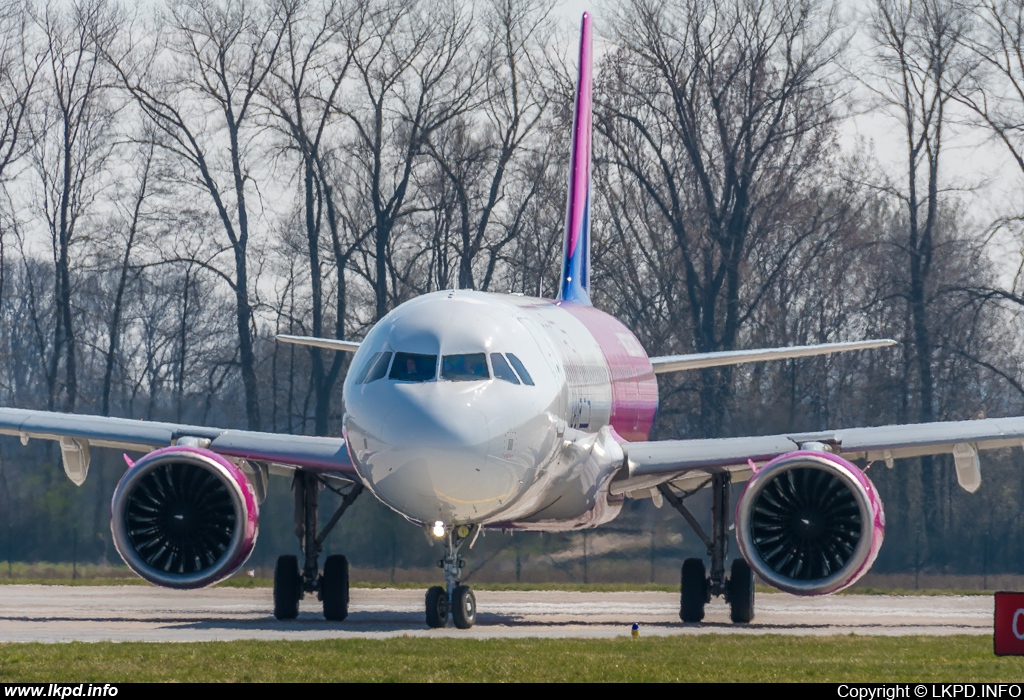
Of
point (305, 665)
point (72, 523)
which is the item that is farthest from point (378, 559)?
point (305, 665)

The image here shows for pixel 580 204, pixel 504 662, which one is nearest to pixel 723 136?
pixel 580 204

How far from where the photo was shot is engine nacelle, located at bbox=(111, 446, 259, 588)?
59.1 ft

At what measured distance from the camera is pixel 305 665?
12.4 metres

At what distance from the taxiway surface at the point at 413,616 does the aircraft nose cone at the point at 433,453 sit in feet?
4.44

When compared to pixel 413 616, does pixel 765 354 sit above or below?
above

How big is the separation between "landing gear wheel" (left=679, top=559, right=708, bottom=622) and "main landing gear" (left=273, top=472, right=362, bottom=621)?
4.21 m

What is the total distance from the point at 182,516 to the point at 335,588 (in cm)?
232

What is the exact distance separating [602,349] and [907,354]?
835 inches

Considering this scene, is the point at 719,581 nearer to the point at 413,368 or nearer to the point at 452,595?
the point at 452,595

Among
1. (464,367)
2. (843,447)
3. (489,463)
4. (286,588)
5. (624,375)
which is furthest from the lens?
(624,375)

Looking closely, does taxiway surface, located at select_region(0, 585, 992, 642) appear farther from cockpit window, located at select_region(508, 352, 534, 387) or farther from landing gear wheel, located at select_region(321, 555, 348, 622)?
cockpit window, located at select_region(508, 352, 534, 387)

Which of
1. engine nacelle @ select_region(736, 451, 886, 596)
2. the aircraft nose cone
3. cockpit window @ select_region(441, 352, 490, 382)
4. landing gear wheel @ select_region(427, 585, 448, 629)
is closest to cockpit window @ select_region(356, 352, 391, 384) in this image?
the aircraft nose cone

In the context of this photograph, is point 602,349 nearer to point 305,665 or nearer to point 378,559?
point 305,665

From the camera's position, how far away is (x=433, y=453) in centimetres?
1495
